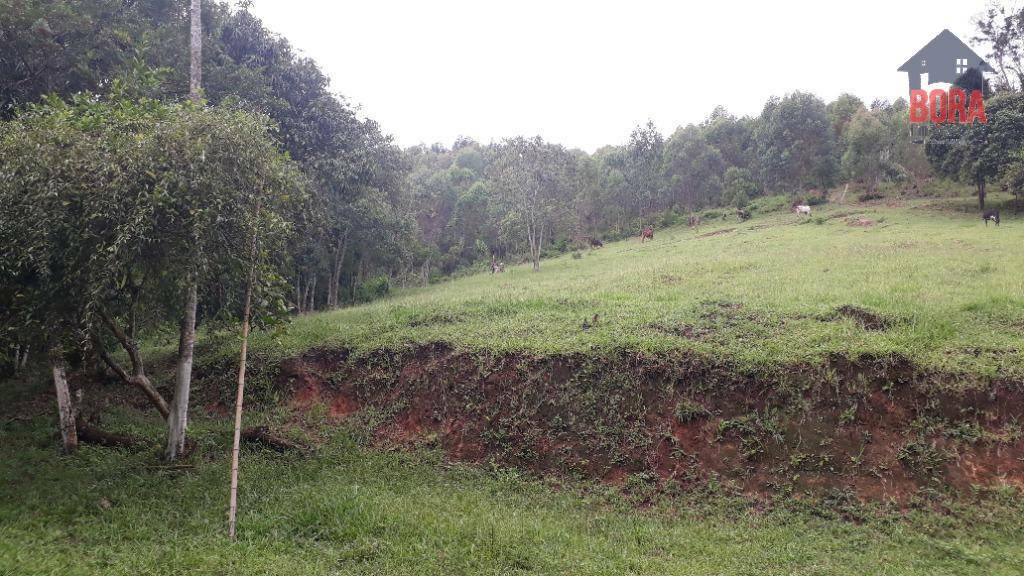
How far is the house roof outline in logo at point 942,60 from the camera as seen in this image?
32500 millimetres

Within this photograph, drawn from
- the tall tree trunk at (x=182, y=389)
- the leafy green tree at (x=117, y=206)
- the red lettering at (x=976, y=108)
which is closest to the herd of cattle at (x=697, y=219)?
the red lettering at (x=976, y=108)

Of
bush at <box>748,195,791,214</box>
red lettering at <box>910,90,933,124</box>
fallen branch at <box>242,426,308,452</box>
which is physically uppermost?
red lettering at <box>910,90,933,124</box>

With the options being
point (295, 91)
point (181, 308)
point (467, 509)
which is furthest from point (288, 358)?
point (295, 91)

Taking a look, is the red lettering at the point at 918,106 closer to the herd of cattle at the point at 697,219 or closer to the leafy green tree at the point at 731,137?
Result: the herd of cattle at the point at 697,219

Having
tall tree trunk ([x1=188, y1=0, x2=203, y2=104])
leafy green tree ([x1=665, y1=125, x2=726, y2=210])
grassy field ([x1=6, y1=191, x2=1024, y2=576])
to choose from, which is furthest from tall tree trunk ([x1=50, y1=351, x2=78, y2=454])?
leafy green tree ([x1=665, y1=125, x2=726, y2=210])

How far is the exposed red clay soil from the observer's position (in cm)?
803

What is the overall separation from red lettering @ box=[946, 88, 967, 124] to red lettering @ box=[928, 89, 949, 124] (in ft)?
0.99

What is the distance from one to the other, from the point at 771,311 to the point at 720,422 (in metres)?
3.62

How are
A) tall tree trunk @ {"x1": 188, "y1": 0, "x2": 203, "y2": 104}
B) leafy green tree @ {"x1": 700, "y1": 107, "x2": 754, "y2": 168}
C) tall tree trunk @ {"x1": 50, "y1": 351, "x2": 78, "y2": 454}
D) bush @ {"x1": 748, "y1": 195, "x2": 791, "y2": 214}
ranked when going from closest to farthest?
tall tree trunk @ {"x1": 50, "y1": 351, "x2": 78, "y2": 454}
tall tree trunk @ {"x1": 188, "y1": 0, "x2": 203, "y2": 104}
bush @ {"x1": 748, "y1": 195, "x2": 791, "y2": 214}
leafy green tree @ {"x1": 700, "y1": 107, "x2": 754, "y2": 168}

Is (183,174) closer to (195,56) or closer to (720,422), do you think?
(195,56)

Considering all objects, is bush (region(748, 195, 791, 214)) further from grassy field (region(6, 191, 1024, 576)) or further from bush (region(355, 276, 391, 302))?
bush (region(355, 276, 391, 302))

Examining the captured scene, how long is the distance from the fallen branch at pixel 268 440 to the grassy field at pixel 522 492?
25cm

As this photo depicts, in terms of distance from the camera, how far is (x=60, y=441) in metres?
10.8

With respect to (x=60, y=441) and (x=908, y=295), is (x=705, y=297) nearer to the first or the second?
(x=908, y=295)
